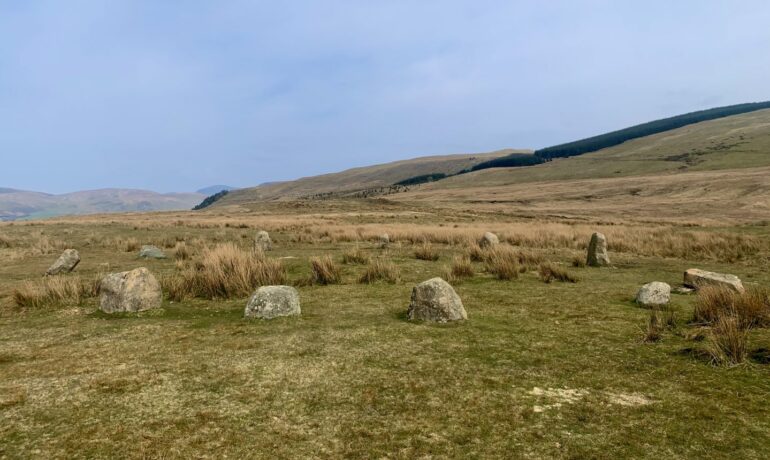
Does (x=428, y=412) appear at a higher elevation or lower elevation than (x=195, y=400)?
lower

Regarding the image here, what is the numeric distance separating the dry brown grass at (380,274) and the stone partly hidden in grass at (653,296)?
5.90m

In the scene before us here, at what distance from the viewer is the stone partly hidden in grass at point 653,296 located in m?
9.85

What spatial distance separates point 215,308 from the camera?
33.1 ft

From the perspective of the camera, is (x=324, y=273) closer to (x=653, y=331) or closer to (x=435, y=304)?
(x=435, y=304)

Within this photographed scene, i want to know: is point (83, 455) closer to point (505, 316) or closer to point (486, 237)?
point (505, 316)

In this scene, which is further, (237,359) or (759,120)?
(759,120)

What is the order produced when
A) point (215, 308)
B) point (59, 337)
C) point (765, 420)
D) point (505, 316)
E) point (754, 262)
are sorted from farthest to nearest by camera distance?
point (754, 262)
point (215, 308)
point (505, 316)
point (59, 337)
point (765, 420)

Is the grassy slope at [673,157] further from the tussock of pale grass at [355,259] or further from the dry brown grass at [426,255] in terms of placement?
the tussock of pale grass at [355,259]

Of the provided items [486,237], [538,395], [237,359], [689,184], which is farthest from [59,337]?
[689,184]

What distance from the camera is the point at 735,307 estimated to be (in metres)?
8.05

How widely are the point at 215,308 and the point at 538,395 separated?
7145 mm

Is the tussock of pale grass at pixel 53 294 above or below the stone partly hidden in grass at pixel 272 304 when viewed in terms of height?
above

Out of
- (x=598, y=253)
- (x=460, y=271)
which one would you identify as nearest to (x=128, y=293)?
(x=460, y=271)

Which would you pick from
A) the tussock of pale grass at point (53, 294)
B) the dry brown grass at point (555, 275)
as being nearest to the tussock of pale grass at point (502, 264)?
the dry brown grass at point (555, 275)
